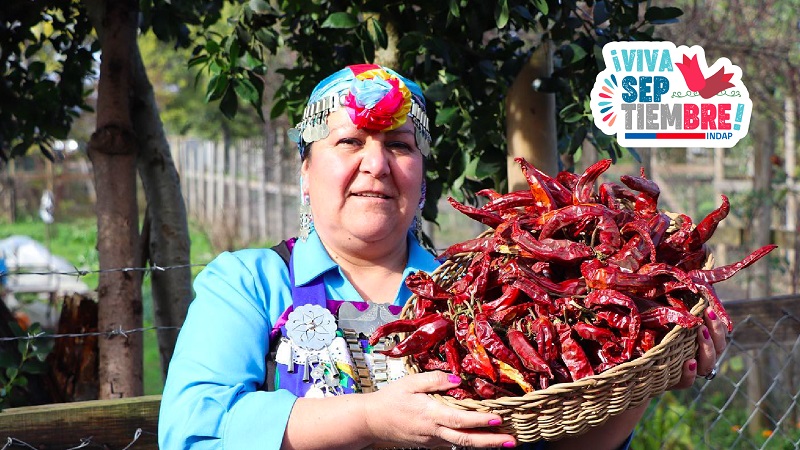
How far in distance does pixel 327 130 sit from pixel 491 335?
68 cm

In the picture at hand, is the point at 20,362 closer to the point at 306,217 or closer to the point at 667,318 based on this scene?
the point at 306,217

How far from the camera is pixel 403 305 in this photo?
2.27 m

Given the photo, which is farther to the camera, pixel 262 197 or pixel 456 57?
pixel 262 197

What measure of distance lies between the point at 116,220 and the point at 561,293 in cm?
211

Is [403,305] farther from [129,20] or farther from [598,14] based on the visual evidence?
[129,20]

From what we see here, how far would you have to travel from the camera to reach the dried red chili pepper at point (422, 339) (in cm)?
191

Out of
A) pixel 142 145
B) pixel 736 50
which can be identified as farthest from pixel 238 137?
pixel 142 145

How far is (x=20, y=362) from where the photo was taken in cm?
315

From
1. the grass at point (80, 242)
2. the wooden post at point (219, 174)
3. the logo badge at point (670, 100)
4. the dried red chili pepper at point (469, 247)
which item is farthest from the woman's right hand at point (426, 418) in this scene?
the wooden post at point (219, 174)

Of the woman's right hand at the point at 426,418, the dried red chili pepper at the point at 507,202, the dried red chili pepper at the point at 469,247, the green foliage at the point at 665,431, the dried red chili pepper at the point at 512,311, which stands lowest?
the green foliage at the point at 665,431

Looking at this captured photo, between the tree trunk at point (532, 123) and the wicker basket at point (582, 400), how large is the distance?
1.30 metres

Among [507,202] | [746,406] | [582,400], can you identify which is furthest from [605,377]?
[746,406]

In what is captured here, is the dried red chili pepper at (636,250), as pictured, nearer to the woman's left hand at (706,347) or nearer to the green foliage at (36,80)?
the woman's left hand at (706,347)

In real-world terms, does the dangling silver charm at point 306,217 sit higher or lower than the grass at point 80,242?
higher
